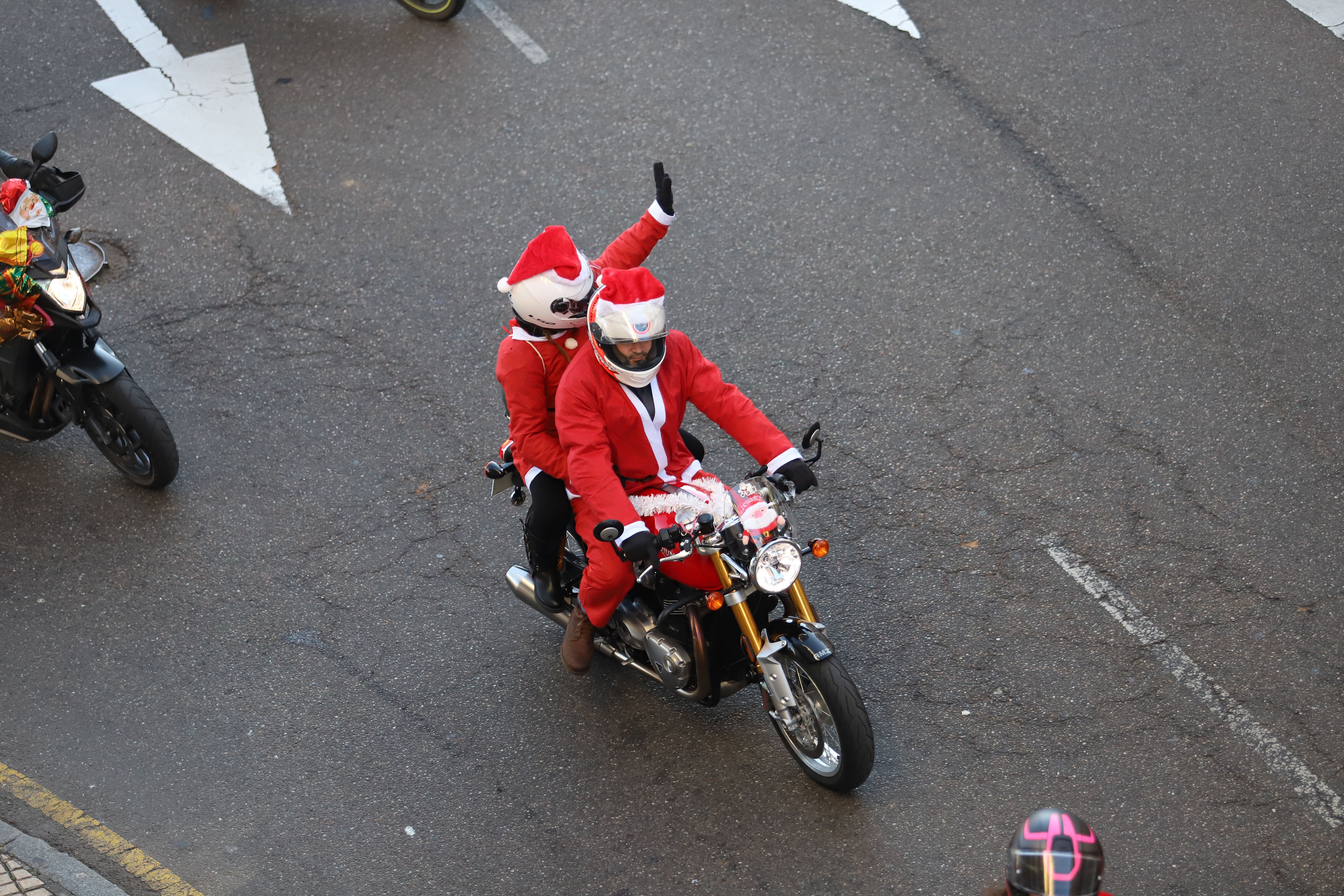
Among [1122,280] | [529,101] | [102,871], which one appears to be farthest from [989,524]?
[529,101]

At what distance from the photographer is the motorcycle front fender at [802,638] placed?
14.5 ft

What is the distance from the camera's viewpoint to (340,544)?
5.99 metres

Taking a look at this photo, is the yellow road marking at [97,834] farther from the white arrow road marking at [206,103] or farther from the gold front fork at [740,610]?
the white arrow road marking at [206,103]

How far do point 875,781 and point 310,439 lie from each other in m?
3.42

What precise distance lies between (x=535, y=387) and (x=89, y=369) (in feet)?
8.63

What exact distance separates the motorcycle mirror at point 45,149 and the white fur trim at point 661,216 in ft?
9.73

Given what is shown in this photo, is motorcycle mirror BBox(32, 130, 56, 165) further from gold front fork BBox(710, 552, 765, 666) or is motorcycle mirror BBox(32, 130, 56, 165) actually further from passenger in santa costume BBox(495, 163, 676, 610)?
gold front fork BBox(710, 552, 765, 666)

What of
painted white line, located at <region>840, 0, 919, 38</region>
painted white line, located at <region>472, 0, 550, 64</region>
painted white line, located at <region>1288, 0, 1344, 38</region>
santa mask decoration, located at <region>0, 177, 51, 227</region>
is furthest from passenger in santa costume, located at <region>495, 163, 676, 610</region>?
painted white line, located at <region>1288, 0, 1344, 38</region>

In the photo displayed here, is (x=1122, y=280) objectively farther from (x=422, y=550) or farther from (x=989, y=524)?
(x=422, y=550)

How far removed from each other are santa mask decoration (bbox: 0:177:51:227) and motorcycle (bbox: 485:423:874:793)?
10.7 feet

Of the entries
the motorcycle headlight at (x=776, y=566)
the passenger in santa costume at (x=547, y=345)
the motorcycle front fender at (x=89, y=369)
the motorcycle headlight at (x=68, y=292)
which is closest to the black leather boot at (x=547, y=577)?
the passenger in santa costume at (x=547, y=345)

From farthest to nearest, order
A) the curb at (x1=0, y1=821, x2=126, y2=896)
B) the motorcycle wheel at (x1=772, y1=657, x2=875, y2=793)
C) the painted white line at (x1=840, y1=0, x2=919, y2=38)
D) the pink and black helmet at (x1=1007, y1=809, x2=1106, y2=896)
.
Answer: the painted white line at (x1=840, y1=0, x2=919, y2=38)
the curb at (x1=0, y1=821, x2=126, y2=896)
the motorcycle wheel at (x1=772, y1=657, x2=875, y2=793)
the pink and black helmet at (x1=1007, y1=809, x2=1106, y2=896)

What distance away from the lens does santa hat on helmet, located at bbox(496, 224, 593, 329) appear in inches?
181

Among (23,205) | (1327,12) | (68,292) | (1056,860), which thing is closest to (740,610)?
(1056,860)
